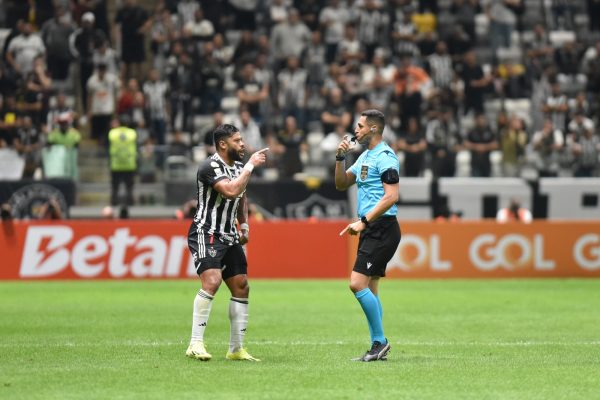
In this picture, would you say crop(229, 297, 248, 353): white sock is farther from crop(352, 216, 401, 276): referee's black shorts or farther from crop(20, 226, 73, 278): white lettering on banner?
crop(20, 226, 73, 278): white lettering on banner

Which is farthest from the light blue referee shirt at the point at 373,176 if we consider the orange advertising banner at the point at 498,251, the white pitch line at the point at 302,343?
the orange advertising banner at the point at 498,251

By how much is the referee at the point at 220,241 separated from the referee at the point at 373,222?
39.6 inches

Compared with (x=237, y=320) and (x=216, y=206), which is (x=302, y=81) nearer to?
(x=216, y=206)

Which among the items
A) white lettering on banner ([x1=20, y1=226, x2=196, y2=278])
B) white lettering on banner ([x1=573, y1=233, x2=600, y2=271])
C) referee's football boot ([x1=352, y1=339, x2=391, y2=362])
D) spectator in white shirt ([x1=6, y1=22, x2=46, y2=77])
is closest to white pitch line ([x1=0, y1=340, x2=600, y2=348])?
referee's football boot ([x1=352, y1=339, x2=391, y2=362])

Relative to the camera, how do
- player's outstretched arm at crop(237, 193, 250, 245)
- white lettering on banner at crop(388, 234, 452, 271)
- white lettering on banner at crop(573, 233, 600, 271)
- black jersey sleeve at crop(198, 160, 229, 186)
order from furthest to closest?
white lettering on banner at crop(573, 233, 600, 271)
white lettering on banner at crop(388, 234, 452, 271)
player's outstretched arm at crop(237, 193, 250, 245)
black jersey sleeve at crop(198, 160, 229, 186)

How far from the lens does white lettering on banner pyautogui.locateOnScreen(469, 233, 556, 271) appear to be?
25188 mm

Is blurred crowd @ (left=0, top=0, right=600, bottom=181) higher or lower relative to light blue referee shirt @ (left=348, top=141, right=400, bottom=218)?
higher

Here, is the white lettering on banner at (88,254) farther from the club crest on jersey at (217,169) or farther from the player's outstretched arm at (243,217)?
the club crest on jersey at (217,169)

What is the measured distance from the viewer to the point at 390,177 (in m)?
11.8

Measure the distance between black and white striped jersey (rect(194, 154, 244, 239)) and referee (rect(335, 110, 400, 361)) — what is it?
104cm

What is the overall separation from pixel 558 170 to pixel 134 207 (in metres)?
9.14

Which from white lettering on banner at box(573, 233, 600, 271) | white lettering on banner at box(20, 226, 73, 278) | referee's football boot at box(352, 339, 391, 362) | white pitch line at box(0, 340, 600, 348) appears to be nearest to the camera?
referee's football boot at box(352, 339, 391, 362)

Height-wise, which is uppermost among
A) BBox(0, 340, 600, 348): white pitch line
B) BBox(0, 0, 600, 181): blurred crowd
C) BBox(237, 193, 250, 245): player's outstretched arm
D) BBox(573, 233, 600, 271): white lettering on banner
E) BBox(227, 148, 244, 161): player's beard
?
BBox(0, 0, 600, 181): blurred crowd

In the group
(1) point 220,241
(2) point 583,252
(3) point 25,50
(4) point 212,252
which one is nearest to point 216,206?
(1) point 220,241
